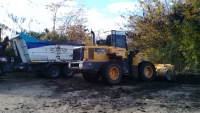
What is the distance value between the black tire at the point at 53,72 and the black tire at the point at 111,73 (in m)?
5.00

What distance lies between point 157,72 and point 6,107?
8.55 m

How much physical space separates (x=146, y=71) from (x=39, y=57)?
20.8 ft

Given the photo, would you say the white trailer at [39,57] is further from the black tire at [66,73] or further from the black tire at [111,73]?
the black tire at [111,73]

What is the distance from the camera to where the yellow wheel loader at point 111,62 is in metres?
10.7

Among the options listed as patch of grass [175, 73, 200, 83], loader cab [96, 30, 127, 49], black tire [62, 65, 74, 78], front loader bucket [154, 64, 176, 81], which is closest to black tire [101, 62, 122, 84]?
loader cab [96, 30, 127, 49]

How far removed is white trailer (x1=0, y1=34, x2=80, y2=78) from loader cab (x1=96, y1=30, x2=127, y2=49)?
13.8ft

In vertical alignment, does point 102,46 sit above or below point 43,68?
above

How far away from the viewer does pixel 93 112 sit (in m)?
6.05

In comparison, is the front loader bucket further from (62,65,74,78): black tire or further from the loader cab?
(62,65,74,78): black tire

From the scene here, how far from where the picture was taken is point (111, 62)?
10922mm

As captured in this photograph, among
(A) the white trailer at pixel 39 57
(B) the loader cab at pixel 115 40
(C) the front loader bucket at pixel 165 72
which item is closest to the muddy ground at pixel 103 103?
(B) the loader cab at pixel 115 40

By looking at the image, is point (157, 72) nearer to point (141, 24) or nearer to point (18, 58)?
point (141, 24)

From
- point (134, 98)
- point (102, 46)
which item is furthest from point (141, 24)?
point (134, 98)

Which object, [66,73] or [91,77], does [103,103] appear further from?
[66,73]
